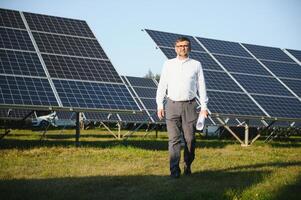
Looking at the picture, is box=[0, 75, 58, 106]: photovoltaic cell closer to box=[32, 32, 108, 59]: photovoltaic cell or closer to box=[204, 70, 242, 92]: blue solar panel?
box=[32, 32, 108, 59]: photovoltaic cell

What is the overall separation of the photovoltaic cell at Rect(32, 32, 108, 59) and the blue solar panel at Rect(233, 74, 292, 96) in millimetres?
5553

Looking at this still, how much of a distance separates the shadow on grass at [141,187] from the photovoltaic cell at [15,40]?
7056 millimetres

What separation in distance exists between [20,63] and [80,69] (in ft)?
5.70

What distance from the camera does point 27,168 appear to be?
7.20 metres

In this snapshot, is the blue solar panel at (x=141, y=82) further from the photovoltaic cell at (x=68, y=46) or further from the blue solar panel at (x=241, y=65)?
the photovoltaic cell at (x=68, y=46)

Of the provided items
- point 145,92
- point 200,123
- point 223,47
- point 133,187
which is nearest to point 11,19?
point 223,47

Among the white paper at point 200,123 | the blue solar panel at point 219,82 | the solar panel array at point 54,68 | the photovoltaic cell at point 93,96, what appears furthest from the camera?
the blue solar panel at point 219,82

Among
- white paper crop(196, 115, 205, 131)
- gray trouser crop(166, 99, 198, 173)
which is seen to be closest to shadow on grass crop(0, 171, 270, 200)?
gray trouser crop(166, 99, 198, 173)

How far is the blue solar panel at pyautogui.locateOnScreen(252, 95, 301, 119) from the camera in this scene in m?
14.1

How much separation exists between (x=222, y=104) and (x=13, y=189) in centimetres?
941

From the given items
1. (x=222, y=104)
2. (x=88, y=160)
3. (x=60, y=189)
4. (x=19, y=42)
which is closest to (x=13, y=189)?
(x=60, y=189)

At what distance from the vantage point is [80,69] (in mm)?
12344

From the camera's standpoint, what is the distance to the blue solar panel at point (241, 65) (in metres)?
16.5

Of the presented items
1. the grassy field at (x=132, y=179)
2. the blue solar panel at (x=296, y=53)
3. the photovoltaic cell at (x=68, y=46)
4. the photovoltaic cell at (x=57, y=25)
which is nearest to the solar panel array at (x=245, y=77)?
the blue solar panel at (x=296, y=53)
